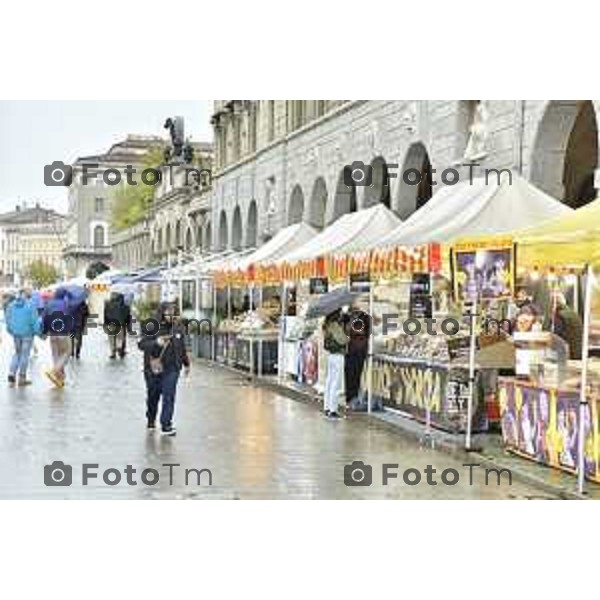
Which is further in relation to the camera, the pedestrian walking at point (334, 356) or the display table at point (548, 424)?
the pedestrian walking at point (334, 356)

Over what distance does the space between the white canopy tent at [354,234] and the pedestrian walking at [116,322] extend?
29.5 feet

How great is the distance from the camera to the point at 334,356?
1725 centimetres

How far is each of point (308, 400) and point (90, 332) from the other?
36.9 metres

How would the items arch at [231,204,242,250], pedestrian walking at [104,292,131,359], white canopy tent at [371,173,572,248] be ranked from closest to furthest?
white canopy tent at [371,173,572,248]
pedestrian walking at [104,292,131,359]
arch at [231,204,242,250]

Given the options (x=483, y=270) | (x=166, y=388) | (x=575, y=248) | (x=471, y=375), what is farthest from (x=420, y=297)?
(x=575, y=248)

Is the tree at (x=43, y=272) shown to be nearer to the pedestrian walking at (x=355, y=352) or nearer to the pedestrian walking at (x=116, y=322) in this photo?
the pedestrian walking at (x=116, y=322)

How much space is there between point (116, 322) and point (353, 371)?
14.0 metres

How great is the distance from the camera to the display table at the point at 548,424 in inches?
429

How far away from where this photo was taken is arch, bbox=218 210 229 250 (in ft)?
155

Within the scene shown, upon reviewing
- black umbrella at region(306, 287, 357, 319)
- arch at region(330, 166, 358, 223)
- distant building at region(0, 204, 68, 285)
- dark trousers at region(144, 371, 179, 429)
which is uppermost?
distant building at region(0, 204, 68, 285)

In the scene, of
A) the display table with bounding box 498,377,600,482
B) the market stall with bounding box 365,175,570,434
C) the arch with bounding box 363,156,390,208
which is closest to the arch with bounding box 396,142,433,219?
the arch with bounding box 363,156,390,208
